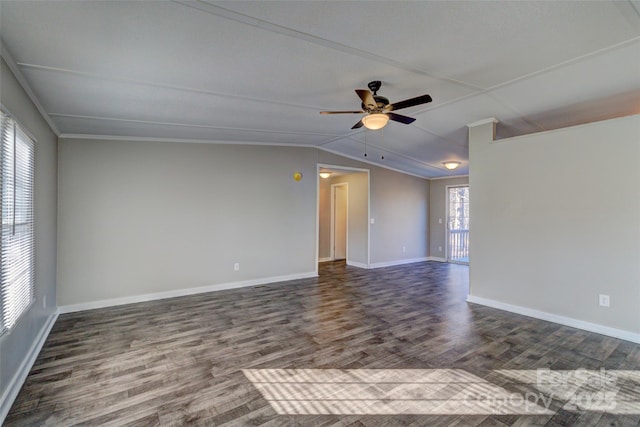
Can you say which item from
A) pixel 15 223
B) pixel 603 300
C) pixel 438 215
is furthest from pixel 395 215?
pixel 15 223

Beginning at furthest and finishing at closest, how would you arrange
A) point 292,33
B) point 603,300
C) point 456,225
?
1. point 456,225
2. point 603,300
3. point 292,33

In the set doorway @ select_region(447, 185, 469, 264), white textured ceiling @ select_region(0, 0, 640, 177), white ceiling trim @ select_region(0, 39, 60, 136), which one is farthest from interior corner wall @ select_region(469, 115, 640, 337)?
white ceiling trim @ select_region(0, 39, 60, 136)

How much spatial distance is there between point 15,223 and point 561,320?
18.8 feet

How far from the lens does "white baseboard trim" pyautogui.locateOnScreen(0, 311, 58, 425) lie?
200 centimetres

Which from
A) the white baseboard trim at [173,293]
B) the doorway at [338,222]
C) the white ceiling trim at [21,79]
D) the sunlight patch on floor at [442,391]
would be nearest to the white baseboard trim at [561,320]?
the sunlight patch on floor at [442,391]

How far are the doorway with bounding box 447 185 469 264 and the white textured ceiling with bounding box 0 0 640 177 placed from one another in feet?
13.6

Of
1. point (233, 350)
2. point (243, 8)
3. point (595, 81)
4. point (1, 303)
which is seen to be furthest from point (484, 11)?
point (1, 303)

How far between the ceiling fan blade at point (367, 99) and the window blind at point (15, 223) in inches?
109

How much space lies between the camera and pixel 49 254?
353cm

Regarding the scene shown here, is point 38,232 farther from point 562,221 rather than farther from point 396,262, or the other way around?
point 396,262

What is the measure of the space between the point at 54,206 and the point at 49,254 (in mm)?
688

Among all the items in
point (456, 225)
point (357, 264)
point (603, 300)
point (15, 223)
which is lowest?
point (357, 264)

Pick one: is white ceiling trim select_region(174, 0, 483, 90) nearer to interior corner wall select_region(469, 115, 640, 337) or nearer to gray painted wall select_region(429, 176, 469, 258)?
interior corner wall select_region(469, 115, 640, 337)

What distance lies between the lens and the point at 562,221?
3.66 m
